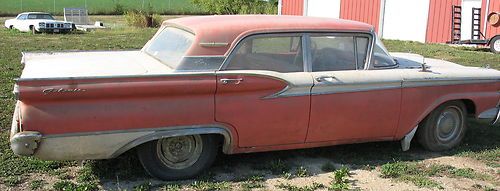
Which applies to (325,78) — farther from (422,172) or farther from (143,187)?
(143,187)

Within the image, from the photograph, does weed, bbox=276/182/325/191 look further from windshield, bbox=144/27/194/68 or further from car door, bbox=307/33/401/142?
windshield, bbox=144/27/194/68

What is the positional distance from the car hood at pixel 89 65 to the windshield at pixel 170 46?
0.06 meters

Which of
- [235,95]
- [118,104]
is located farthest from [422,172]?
[118,104]

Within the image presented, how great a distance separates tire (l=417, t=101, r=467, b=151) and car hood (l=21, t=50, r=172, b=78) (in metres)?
2.68

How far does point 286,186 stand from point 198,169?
0.74m

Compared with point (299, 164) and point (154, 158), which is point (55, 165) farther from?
point (299, 164)

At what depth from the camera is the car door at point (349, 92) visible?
4840 millimetres

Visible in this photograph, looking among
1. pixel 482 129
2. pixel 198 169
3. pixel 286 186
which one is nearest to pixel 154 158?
pixel 198 169

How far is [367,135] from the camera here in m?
5.16

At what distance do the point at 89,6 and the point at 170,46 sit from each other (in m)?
46.5

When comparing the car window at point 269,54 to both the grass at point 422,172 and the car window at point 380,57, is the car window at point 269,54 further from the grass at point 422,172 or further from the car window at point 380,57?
the grass at point 422,172

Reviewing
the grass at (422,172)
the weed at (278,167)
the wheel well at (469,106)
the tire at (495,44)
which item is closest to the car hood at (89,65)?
the weed at (278,167)

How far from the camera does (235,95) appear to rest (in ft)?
14.7

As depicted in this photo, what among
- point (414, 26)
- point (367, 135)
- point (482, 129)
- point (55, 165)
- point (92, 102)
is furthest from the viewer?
point (414, 26)
